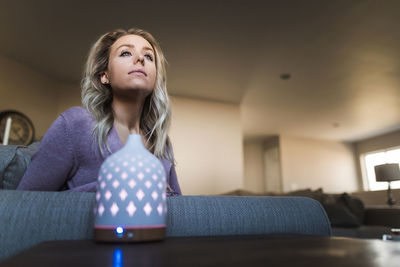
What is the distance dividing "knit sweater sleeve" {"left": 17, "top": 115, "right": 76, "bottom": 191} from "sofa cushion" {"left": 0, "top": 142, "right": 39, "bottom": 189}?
5 cm

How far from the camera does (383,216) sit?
271 cm

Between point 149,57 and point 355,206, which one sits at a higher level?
point 149,57

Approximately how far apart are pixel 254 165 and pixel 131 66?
311 inches

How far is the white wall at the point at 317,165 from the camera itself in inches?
295

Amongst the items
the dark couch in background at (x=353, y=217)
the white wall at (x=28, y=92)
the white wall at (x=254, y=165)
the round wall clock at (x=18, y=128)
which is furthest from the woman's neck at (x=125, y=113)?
the white wall at (x=254, y=165)

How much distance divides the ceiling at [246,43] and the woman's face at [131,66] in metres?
2.22

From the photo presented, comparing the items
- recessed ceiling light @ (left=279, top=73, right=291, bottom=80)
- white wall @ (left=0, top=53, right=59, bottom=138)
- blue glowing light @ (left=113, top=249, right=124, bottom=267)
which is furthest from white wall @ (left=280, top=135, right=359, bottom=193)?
blue glowing light @ (left=113, top=249, right=124, bottom=267)

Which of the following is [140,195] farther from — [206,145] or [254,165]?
[254,165]

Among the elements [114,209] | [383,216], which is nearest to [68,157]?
[114,209]

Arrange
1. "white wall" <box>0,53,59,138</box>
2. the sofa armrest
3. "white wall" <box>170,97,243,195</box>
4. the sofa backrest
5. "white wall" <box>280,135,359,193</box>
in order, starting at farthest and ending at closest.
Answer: "white wall" <box>280,135,359,193</box>
"white wall" <box>170,97,243,195</box>
"white wall" <box>0,53,59,138</box>
the sofa armrest
the sofa backrest

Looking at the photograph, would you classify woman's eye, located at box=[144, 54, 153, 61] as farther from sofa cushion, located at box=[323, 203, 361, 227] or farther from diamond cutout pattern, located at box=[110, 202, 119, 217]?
sofa cushion, located at box=[323, 203, 361, 227]

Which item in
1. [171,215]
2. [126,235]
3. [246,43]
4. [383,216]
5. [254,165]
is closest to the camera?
[126,235]

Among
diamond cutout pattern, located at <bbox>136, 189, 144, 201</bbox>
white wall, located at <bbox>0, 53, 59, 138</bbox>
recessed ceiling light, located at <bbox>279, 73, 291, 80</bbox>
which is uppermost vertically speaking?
recessed ceiling light, located at <bbox>279, 73, 291, 80</bbox>

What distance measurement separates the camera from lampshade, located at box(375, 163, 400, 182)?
209 centimetres
